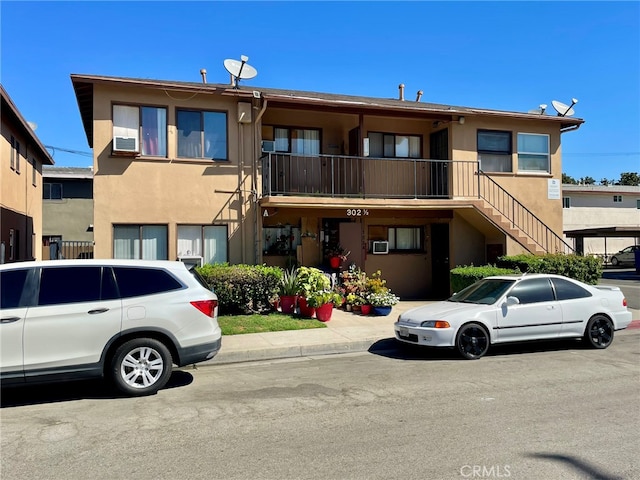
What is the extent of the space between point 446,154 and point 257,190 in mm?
6125

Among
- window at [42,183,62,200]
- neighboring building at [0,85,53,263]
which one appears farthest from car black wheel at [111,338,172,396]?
window at [42,183,62,200]

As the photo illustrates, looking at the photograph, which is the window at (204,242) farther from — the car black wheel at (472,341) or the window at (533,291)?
the window at (533,291)

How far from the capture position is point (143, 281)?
6906 millimetres

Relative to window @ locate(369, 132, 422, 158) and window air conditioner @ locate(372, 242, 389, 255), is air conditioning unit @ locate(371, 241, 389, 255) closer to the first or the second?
window air conditioner @ locate(372, 242, 389, 255)

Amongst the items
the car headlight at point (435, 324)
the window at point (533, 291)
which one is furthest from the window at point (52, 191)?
the window at point (533, 291)

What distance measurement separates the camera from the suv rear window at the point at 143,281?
6785 millimetres

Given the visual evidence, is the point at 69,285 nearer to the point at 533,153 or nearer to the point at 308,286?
the point at 308,286

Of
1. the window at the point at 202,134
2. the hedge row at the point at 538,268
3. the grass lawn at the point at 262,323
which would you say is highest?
the window at the point at 202,134

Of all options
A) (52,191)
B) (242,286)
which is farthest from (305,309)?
(52,191)

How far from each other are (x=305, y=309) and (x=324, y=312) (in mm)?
479

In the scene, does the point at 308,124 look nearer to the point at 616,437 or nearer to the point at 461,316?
the point at 461,316

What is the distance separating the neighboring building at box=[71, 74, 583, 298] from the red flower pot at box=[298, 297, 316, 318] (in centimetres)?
215

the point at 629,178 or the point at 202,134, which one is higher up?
the point at 629,178

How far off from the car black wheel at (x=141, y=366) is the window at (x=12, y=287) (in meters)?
1.35
